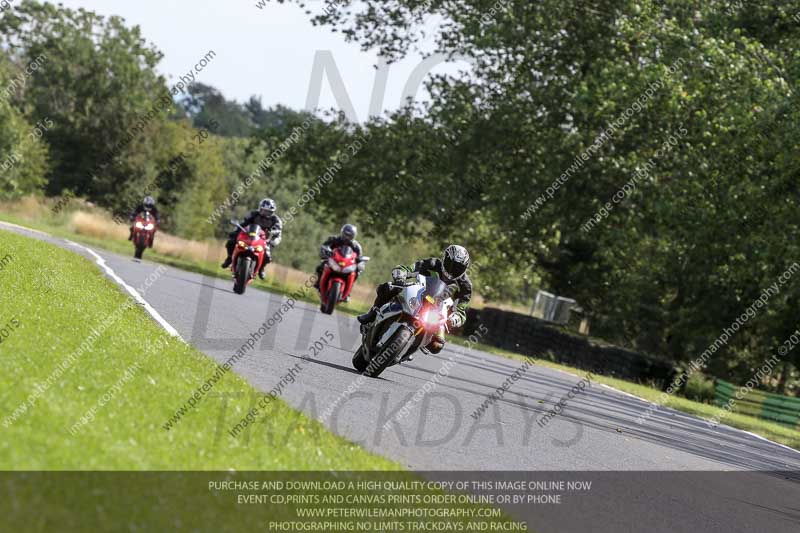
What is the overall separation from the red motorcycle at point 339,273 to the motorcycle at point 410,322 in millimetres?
9211

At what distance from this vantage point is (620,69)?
32.0 m

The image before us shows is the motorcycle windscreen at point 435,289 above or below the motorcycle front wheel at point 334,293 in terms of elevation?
above

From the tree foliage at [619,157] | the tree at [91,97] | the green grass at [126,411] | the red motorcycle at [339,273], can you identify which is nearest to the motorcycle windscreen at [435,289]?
the green grass at [126,411]

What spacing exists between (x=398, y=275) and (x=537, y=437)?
2.70m

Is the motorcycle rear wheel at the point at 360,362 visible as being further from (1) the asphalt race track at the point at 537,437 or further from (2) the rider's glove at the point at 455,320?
(2) the rider's glove at the point at 455,320

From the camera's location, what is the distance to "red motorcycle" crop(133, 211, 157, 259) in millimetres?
30344

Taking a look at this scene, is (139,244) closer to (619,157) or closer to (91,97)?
(619,157)

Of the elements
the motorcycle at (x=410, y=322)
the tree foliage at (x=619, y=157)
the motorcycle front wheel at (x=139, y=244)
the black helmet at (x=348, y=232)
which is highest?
the tree foliage at (x=619, y=157)

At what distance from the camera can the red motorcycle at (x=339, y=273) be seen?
2230cm

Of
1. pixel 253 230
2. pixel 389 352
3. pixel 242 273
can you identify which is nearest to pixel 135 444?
pixel 389 352

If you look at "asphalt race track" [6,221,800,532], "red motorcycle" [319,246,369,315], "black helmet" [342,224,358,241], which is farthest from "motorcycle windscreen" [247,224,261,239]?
"asphalt race track" [6,221,800,532]

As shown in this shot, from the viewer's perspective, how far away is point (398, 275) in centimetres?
1278

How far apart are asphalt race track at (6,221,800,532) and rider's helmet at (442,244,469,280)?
4.24 ft
